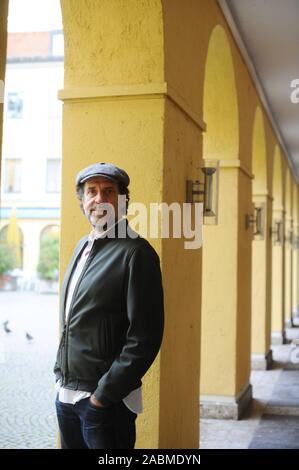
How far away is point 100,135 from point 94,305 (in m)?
1.87

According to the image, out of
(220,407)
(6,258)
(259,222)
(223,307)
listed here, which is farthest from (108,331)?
(6,258)

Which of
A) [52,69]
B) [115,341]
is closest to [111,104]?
[115,341]

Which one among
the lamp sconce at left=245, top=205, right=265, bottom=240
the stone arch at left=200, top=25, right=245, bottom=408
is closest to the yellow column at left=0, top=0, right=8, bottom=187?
the stone arch at left=200, top=25, right=245, bottom=408

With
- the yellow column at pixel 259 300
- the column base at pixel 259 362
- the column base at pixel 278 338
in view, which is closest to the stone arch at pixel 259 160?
the yellow column at pixel 259 300

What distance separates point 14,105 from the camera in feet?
108

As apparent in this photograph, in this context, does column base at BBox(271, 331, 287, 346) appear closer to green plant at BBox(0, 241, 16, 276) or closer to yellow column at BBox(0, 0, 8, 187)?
yellow column at BBox(0, 0, 8, 187)

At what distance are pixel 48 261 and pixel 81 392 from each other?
2975 centimetres

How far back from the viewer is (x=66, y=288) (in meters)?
3.06

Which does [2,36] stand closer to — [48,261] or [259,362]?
[259,362]

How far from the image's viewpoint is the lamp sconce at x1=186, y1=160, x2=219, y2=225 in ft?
17.2

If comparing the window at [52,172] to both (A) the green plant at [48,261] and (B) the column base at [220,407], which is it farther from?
(B) the column base at [220,407]

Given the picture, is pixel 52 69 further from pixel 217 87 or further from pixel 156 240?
pixel 156 240

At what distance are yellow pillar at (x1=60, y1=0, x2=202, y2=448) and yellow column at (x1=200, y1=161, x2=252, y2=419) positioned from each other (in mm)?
2961

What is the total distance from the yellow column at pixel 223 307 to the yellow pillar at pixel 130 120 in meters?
2.96
